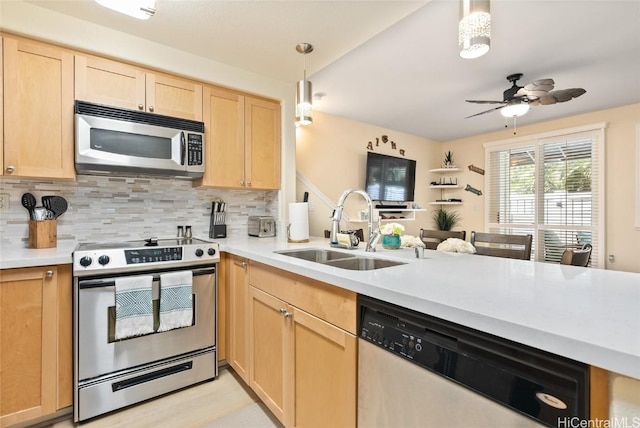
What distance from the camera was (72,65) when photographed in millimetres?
1965

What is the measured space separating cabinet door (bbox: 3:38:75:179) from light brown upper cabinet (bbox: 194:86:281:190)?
867mm

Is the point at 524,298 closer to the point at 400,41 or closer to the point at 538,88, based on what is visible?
the point at 400,41

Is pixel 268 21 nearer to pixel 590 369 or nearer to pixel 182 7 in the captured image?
pixel 182 7

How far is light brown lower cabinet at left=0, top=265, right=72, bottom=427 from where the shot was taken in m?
1.55

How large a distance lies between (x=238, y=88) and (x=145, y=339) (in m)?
2.03

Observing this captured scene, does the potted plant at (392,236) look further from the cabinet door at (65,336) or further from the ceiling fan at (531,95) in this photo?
the cabinet door at (65,336)

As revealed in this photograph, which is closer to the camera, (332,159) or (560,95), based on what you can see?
(560,95)

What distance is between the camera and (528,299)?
84 cm

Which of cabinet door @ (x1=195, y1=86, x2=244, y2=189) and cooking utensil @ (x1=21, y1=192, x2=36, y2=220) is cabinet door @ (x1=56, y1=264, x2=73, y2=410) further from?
cabinet door @ (x1=195, y1=86, x2=244, y2=189)

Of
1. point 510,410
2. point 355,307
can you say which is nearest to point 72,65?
point 355,307

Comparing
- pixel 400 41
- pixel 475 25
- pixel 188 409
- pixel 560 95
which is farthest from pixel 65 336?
pixel 560 95
